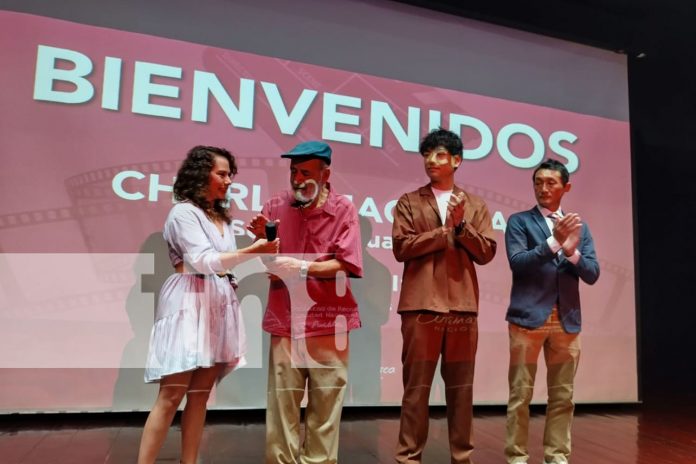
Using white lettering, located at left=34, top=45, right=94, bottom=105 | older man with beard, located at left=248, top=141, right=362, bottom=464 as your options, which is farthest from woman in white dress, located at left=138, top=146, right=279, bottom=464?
white lettering, located at left=34, top=45, right=94, bottom=105

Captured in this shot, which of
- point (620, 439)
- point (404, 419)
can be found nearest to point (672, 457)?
point (620, 439)

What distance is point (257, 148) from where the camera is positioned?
3490 mm

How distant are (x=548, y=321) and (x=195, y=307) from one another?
159cm

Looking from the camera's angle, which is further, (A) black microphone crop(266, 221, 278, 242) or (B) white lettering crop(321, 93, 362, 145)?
(B) white lettering crop(321, 93, 362, 145)

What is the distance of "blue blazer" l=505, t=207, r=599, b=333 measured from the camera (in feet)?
8.17

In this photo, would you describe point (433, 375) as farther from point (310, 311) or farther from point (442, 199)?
point (442, 199)

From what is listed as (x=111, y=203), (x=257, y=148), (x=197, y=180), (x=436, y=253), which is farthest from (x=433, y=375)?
(x=111, y=203)

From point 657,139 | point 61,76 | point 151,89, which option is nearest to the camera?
point 61,76

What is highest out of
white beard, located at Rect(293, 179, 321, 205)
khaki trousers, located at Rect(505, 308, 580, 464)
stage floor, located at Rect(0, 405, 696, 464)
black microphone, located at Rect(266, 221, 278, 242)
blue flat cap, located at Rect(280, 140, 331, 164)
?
blue flat cap, located at Rect(280, 140, 331, 164)

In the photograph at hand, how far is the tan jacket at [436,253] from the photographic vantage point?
2.26 metres

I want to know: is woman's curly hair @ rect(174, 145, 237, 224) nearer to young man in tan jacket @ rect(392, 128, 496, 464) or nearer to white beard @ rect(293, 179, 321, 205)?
white beard @ rect(293, 179, 321, 205)

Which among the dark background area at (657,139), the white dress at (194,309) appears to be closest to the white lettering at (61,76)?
the white dress at (194,309)

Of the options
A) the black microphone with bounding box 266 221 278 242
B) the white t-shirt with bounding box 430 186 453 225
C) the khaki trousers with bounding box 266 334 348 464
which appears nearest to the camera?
the black microphone with bounding box 266 221 278 242

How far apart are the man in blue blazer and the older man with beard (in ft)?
2.88
